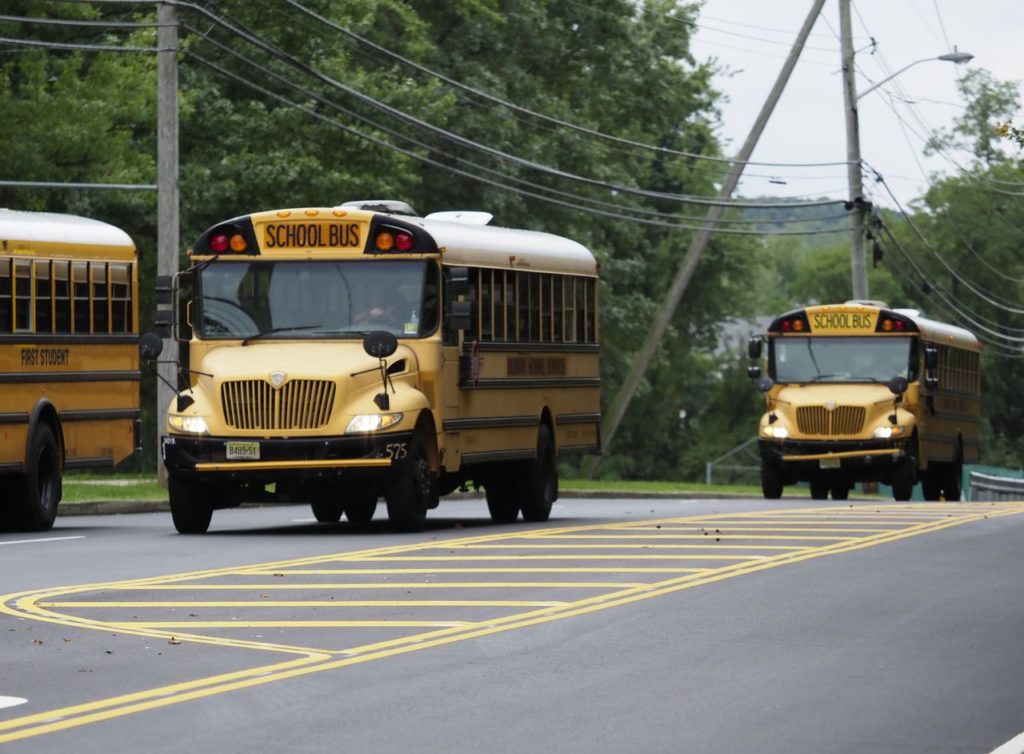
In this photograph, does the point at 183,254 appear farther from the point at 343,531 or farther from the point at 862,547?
the point at 862,547

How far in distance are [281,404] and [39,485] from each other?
3.05 meters

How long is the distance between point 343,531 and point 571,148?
3272cm

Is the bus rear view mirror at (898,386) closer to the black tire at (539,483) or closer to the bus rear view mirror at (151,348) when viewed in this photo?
the black tire at (539,483)

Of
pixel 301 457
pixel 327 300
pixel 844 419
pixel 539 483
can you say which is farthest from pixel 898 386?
pixel 301 457

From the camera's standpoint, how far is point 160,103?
3083 centimetres

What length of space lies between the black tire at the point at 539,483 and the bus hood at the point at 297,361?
342 cm

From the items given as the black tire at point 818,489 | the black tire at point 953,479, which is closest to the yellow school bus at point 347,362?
the black tire at point 818,489

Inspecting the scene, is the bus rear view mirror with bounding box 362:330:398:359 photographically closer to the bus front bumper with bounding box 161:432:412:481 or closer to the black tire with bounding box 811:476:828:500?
the bus front bumper with bounding box 161:432:412:481

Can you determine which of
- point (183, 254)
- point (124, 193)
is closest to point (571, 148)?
point (183, 254)

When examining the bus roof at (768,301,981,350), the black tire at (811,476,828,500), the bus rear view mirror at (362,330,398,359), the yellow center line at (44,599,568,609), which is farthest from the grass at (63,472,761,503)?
the yellow center line at (44,599,568,609)

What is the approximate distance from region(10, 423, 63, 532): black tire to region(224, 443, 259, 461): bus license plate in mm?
2190

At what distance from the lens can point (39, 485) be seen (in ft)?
71.4

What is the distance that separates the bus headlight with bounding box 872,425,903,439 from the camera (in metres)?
34.6

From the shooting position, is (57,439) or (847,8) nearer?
(57,439)
